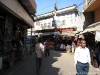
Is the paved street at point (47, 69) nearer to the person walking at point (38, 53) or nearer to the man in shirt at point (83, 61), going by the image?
the person walking at point (38, 53)

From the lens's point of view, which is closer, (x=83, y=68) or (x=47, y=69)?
(x=83, y=68)

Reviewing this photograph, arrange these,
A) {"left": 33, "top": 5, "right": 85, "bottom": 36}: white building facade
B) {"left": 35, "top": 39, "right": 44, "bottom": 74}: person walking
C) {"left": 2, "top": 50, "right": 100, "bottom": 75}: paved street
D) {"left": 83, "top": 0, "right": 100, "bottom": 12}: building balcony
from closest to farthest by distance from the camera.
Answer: {"left": 35, "top": 39, "right": 44, "bottom": 74}: person walking
{"left": 2, "top": 50, "right": 100, "bottom": 75}: paved street
{"left": 83, "top": 0, "right": 100, "bottom": 12}: building balcony
{"left": 33, "top": 5, "right": 85, "bottom": 36}: white building facade

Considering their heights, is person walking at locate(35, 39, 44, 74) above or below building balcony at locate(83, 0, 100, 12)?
below

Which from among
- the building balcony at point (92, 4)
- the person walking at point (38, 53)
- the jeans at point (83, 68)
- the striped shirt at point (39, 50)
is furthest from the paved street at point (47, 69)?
the building balcony at point (92, 4)

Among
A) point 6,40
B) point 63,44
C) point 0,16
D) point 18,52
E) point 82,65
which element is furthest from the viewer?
point 63,44

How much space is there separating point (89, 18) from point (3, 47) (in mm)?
12156

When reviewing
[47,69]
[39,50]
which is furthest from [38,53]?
[47,69]

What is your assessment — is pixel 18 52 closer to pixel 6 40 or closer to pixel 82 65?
pixel 6 40

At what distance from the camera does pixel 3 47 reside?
38.2 feet

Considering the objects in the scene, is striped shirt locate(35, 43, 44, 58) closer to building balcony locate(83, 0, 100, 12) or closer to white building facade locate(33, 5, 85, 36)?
building balcony locate(83, 0, 100, 12)

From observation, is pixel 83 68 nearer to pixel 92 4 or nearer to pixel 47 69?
pixel 47 69

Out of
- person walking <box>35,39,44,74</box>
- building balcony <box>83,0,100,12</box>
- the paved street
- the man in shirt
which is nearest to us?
the man in shirt

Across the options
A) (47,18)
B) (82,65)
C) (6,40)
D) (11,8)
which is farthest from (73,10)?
(82,65)

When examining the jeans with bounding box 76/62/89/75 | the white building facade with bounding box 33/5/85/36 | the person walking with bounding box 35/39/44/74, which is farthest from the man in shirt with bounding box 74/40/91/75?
the white building facade with bounding box 33/5/85/36
